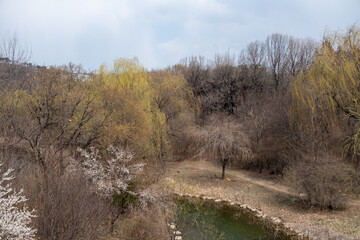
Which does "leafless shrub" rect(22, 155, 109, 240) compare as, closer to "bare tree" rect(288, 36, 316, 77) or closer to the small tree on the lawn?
the small tree on the lawn

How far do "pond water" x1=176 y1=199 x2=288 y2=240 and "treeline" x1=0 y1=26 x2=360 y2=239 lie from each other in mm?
1680

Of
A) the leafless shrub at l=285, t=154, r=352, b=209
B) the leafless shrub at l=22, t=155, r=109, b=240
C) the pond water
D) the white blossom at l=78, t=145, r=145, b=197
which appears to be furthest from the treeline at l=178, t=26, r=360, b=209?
the leafless shrub at l=22, t=155, r=109, b=240

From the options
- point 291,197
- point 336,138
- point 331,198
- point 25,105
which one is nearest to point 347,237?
point 331,198

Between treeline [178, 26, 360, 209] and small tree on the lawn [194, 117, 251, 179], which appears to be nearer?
treeline [178, 26, 360, 209]

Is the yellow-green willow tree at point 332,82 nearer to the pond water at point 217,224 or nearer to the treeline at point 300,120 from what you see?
the treeline at point 300,120

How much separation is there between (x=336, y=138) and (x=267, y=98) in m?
9.67

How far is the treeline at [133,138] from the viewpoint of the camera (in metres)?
8.15

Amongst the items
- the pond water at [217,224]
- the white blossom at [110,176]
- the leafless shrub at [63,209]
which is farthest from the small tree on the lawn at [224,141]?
the leafless shrub at [63,209]

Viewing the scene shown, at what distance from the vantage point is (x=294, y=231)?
11.7 m

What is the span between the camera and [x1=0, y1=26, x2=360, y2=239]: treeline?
321 inches

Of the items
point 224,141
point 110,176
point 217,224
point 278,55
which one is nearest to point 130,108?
point 110,176

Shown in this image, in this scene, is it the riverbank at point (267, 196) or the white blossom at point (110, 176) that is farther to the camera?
the riverbank at point (267, 196)

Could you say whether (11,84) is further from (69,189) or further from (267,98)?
(267,98)

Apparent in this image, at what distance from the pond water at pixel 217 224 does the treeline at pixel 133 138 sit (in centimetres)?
168
